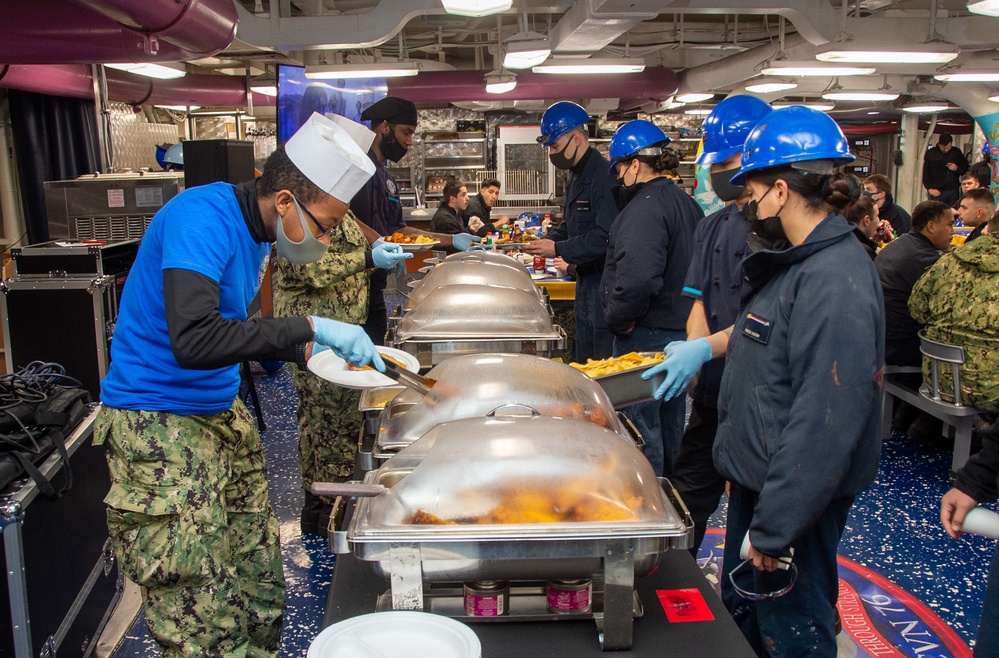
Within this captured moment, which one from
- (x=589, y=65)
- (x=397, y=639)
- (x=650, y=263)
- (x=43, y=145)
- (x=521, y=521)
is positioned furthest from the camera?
(x=589, y=65)

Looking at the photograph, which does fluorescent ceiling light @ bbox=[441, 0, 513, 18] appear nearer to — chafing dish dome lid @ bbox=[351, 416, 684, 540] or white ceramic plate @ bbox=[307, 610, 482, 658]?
chafing dish dome lid @ bbox=[351, 416, 684, 540]

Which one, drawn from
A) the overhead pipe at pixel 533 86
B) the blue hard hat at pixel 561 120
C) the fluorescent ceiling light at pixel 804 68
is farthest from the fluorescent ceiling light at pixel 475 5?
the overhead pipe at pixel 533 86

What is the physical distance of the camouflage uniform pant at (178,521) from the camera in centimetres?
194

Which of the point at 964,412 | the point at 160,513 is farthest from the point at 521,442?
the point at 964,412

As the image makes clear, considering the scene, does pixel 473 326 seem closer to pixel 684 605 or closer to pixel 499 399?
pixel 499 399

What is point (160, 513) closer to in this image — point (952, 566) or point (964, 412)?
point (952, 566)

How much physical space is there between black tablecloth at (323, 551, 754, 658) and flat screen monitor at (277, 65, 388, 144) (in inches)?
270

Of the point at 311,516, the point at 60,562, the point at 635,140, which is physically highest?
the point at 635,140

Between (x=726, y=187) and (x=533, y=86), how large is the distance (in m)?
8.82

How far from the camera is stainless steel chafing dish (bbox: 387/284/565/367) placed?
9.09 feet

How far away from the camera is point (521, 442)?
144cm

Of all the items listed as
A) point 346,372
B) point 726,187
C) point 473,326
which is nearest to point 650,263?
point 726,187

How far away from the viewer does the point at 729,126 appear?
112 inches

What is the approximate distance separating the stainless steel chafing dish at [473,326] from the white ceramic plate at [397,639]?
1669 mm
